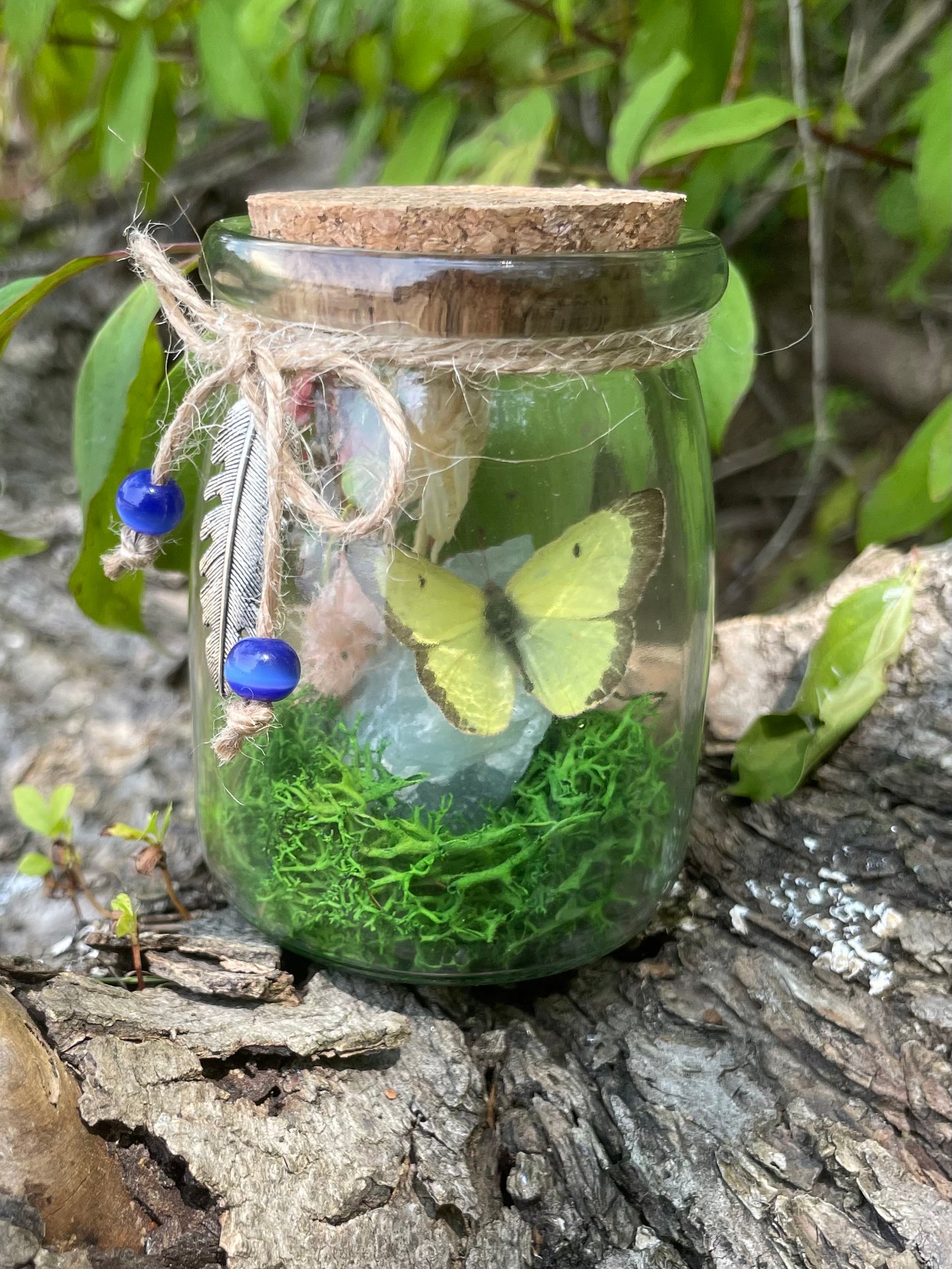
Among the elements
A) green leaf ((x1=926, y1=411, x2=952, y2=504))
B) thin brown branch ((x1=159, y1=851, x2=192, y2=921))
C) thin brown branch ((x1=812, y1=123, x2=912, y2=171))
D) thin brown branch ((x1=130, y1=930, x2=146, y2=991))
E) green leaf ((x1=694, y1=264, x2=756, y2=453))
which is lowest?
thin brown branch ((x1=159, y1=851, x2=192, y2=921))

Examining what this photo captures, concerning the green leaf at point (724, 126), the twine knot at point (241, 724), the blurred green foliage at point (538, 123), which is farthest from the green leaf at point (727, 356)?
the twine knot at point (241, 724)

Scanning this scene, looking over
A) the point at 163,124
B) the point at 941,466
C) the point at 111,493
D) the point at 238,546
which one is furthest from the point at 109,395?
the point at 941,466

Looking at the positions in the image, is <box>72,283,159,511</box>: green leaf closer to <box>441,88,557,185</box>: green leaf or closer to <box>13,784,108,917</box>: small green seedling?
<box>13,784,108,917</box>: small green seedling

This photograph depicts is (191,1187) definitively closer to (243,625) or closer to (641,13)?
(243,625)

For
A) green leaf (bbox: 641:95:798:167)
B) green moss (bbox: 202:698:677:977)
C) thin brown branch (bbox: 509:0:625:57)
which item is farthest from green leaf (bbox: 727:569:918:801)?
thin brown branch (bbox: 509:0:625:57)

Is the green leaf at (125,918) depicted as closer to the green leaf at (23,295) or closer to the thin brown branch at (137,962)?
the thin brown branch at (137,962)

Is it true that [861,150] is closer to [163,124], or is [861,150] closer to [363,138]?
[363,138]
